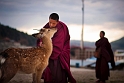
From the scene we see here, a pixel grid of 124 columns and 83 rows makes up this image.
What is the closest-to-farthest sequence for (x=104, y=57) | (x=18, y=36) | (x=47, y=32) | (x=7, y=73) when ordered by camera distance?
1. (x=7, y=73)
2. (x=47, y=32)
3. (x=104, y=57)
4. (x=18, y=36)

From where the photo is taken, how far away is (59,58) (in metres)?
4.38

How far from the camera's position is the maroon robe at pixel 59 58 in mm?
4328

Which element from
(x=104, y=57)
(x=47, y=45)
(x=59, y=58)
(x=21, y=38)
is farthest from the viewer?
(x=21, y=38)

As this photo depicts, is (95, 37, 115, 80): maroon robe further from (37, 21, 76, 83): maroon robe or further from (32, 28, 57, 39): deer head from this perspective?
(32, 28, 57, 39): deer head

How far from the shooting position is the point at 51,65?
14.4ft

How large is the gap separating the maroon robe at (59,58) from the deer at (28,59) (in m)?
0.23

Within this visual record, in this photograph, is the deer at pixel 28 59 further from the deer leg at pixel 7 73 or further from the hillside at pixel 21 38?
the hillside at pixel 21 38

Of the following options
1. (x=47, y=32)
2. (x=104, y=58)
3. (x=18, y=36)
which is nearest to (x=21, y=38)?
(x=18, y=36)

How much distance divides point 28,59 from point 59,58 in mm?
572

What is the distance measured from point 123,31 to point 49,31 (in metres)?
7.42

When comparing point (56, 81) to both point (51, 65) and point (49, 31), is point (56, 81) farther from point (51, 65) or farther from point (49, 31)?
point (49, 31)

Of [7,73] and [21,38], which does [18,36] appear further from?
[7,73]

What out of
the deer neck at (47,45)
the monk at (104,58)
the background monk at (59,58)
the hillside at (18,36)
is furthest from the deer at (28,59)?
the hillside at (18,36)

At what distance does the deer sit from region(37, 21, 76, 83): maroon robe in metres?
0.23
